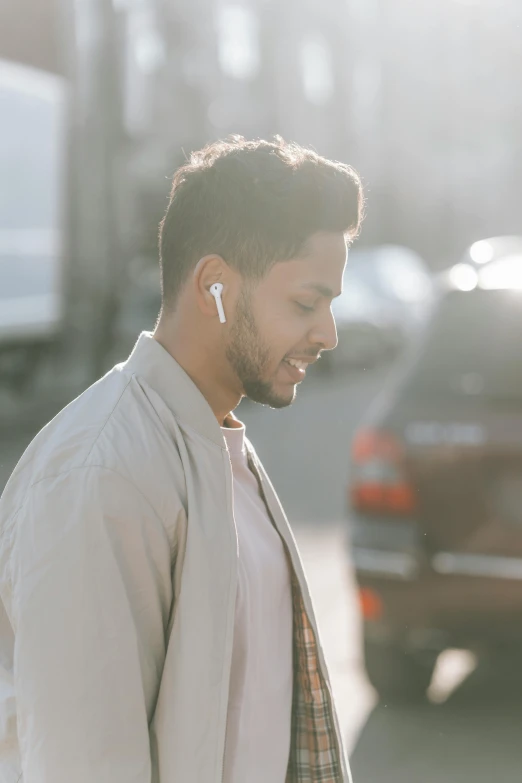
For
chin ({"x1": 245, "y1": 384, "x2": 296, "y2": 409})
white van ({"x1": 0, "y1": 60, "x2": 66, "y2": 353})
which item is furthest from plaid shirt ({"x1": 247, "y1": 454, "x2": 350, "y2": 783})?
white van ({"x1": 0, "y1": 60, "x2": 66, "y2": 353})

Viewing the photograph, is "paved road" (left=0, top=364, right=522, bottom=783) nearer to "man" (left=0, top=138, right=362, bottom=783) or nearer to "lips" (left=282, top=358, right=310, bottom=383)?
"man" (left=0, top=138, right=362, bottom=783)

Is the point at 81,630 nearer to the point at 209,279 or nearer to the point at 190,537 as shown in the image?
the point at 190,537

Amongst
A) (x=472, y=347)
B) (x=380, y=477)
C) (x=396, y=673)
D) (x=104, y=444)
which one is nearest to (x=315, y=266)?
(x=104, y=444)

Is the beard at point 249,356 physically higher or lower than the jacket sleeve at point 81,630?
higher

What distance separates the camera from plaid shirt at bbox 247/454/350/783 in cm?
194

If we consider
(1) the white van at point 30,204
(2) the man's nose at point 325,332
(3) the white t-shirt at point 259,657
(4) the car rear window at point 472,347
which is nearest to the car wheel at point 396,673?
(4) the car rear window at point 472,347

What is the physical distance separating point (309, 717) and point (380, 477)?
2626 mm

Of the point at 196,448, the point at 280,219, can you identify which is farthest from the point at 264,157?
the point at 196,448

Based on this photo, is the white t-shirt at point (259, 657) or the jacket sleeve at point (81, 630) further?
the white t-shirt at point (259, 657)

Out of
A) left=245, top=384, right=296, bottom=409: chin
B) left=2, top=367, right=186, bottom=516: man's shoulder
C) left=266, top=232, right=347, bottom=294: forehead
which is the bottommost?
left=2, top=367, right=186, bottom=516: man's shoulder

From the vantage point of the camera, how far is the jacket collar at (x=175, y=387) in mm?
1764

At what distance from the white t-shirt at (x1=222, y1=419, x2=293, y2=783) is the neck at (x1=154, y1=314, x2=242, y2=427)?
0.57ft

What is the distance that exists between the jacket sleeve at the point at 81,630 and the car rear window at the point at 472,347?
3.16m

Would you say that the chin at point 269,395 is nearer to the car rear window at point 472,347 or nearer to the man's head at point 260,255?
the man's head at point 260,255
